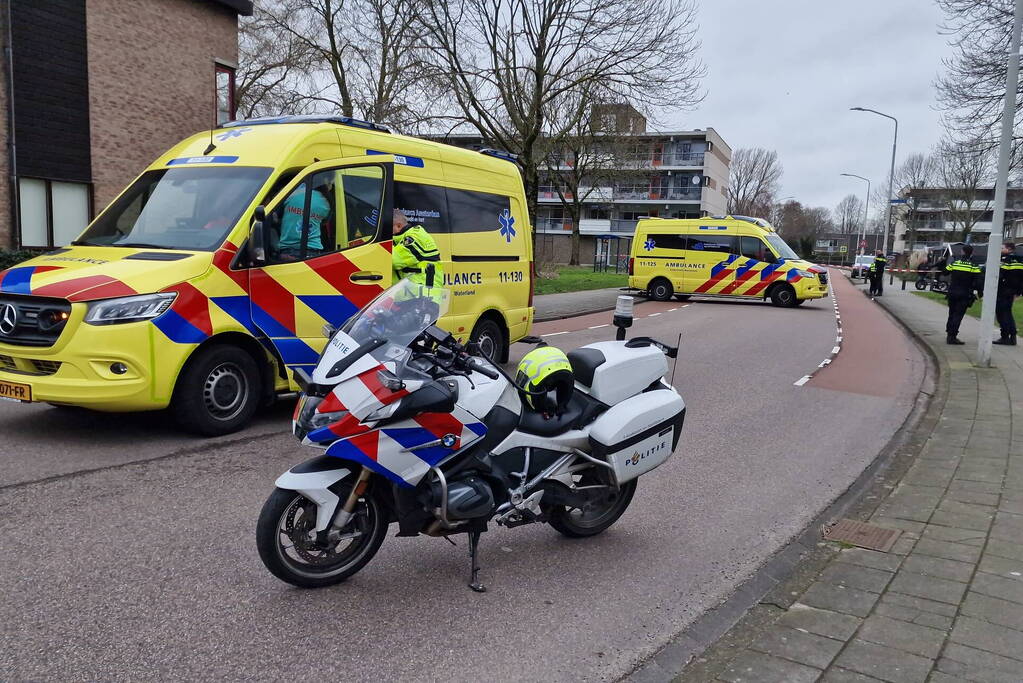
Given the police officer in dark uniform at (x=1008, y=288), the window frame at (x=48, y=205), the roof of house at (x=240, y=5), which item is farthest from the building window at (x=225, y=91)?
the police officer in dark uniform at (x=1008, y=288)

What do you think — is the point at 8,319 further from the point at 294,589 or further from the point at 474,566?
the point at 474,566

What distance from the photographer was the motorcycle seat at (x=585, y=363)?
4266mm

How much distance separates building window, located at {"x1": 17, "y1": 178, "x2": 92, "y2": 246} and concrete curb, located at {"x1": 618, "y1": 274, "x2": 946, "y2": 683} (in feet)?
55.4

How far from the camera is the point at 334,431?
3.36 m

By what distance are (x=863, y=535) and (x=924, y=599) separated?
A: 3.11 feet

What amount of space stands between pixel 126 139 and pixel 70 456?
584 inches

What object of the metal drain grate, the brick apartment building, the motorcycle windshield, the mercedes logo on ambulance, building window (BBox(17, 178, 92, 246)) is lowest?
the metal drain grate

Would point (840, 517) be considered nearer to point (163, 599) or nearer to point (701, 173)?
point (163, 599)

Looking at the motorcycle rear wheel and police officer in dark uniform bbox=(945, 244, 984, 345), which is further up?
police officer in dark uniform bbox=(945, 244, 984, 345)

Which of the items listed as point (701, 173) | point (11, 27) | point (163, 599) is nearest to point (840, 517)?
point (163, 599)

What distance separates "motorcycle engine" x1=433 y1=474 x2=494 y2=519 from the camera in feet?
11.8

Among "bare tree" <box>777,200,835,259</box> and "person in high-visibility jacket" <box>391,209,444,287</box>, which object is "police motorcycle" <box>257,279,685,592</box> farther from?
"bare tree" <box>777,200,835,259</box>

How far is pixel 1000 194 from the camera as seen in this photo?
36.8 ft

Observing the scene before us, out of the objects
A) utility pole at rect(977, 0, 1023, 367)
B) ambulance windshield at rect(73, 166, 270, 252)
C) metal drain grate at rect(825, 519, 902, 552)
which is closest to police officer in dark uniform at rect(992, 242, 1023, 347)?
utility pole at rect(977, 0, 1023, 367)
